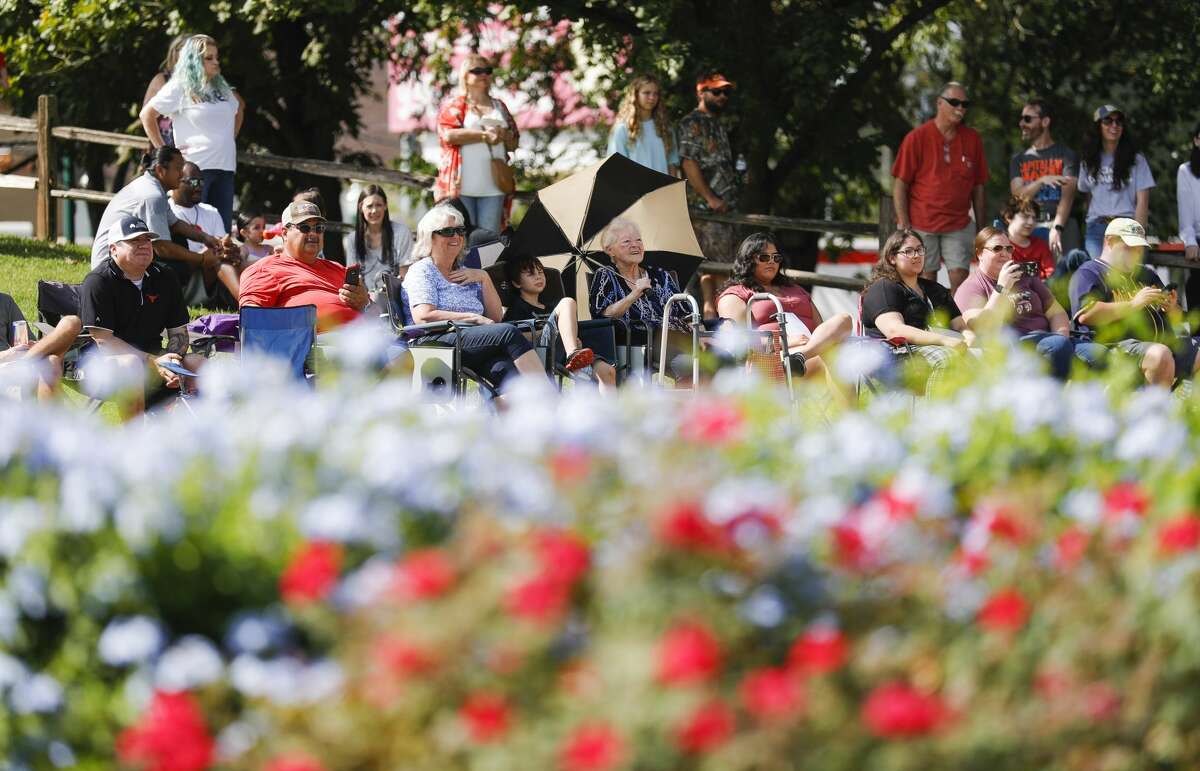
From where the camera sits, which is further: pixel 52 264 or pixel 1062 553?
pixel 52 264

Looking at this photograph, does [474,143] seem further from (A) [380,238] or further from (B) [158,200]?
(B) [158,200]

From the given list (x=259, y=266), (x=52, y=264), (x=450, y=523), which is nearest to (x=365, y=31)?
(x=52, y=264)

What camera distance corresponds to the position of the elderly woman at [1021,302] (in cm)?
787

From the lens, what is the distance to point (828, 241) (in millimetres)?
17891

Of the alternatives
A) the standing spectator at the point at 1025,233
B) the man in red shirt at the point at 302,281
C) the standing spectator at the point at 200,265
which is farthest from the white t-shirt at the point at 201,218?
the standing spectator at the point at 1025,233

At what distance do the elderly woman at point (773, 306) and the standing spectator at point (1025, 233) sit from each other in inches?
74.3

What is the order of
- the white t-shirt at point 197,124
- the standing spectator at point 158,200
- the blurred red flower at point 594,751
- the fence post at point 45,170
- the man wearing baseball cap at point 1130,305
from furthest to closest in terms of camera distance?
1. the fence post at point 45,170
2. the white t-shirt at point 197,124
3. the standing spectator at point 158,200
4. the man wearing baseball cap at point 1130,305
5. the blurred red flower at point 594,751

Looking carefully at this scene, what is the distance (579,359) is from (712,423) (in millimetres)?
4501

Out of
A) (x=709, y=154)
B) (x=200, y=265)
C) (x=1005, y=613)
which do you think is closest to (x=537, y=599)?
(x=1005, y=613)

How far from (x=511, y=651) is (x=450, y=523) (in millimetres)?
490

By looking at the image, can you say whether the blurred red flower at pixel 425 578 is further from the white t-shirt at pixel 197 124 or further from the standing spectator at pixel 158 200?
the white t-shirt at pixel 197 124

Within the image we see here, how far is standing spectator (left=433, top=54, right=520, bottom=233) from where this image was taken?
33.4ft

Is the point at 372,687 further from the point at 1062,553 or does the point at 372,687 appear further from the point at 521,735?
the point at 1062,553

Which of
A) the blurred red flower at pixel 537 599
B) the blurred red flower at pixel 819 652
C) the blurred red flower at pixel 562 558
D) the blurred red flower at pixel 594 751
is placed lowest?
the blurred red flower at pixel 594 751
